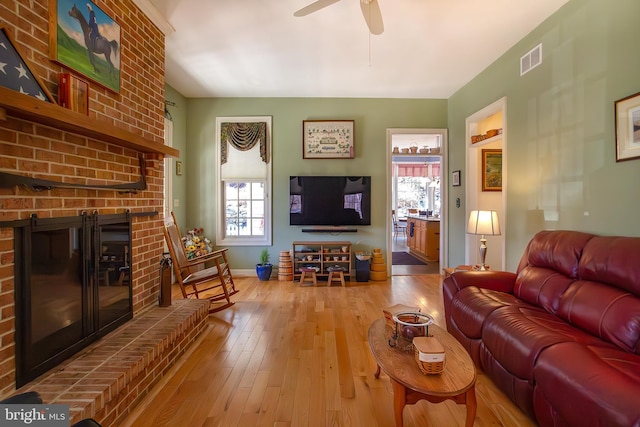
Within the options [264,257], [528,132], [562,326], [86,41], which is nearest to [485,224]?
[528,132]

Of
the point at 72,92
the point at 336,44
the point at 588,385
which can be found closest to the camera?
the point at 588,385

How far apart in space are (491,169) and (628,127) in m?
2.06

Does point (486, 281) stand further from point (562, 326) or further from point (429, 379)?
point (429, 379)

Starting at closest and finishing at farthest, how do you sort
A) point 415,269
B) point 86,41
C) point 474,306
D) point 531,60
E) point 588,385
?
1. point 588,385
2. point 86,41
3. point 474,306
4. point 531,60
5. point 415,269

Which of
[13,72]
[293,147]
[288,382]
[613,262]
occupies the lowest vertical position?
[288,382]

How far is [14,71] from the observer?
52.9 inches

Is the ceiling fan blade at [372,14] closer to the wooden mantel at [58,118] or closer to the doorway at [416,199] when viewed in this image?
the wooden mantel at [58,118]

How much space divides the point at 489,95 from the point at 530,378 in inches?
126

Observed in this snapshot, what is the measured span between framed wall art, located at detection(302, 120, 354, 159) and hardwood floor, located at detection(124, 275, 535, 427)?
2.40 meters

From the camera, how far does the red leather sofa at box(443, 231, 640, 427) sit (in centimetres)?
109

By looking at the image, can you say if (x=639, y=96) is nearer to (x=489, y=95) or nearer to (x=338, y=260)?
(x=489, y=95)

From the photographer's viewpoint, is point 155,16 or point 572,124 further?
point 155,16

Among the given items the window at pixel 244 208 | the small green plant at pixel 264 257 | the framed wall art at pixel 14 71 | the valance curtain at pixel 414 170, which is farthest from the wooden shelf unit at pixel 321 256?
the valance curtain at pixel 414 170

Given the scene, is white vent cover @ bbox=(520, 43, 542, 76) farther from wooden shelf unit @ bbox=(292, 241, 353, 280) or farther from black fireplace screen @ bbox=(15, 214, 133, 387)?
black fireplace screen @ bbox=(15, 214, 133, 387)
